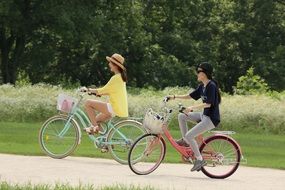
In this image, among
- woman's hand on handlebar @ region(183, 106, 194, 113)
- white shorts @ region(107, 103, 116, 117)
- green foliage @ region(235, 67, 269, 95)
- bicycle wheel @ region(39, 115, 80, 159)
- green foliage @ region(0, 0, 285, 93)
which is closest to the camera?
woman's hand on handlebar @ region(183, 106, 194, 113)

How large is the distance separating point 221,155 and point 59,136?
10.1 feet

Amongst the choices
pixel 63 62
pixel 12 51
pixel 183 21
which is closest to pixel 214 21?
pixel 183 21

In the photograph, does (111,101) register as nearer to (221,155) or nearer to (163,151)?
(163,151)

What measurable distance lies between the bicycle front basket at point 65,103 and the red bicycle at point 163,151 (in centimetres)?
202

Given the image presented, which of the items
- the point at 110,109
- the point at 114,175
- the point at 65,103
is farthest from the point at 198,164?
the point at 65,103

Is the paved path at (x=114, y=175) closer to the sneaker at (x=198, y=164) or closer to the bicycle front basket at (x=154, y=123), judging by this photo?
the sneaker at (x=198, y=164)

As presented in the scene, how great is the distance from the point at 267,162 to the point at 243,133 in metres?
7.59

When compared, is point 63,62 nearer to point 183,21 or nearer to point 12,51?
point 12,51

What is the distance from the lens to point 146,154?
1110 cm

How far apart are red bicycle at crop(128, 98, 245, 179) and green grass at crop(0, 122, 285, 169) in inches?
77.3

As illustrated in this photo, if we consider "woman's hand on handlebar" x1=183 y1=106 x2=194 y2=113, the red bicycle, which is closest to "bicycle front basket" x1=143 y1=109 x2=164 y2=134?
the red bicycle

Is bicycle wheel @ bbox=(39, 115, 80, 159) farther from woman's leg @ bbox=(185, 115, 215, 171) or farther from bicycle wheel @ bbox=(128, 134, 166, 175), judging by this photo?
woman's leg @ bbox=(185, 115, 215, 171)

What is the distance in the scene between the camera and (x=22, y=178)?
9.88 m

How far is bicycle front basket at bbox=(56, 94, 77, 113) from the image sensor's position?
41.8 ft
